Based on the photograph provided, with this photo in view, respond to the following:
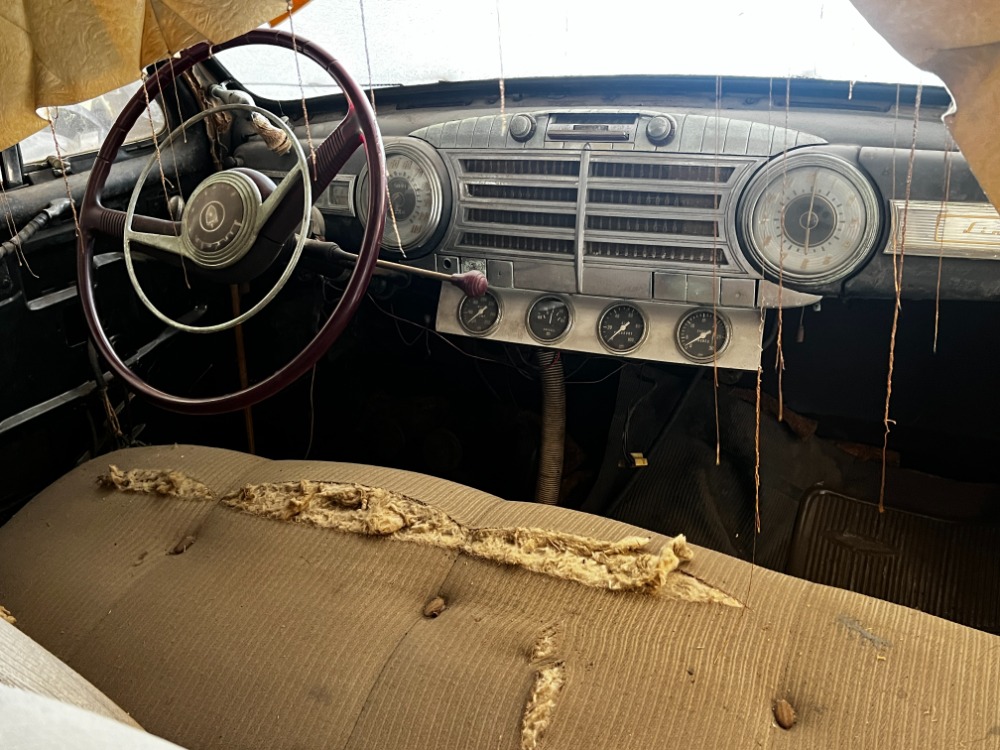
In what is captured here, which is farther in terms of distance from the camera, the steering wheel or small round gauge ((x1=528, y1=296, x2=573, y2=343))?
small round gauge ((x1=528, y1=296, x2=573, y2=343))

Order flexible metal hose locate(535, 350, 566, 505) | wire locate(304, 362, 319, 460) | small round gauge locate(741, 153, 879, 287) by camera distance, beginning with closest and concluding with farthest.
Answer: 1. small round gauge locate(741, 153, 879, 287)
2. flexible metal hose locate(535, 350, 566, 505)
3. wire locate(304, 362, 319, 460)

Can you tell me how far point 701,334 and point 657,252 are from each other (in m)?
0.18

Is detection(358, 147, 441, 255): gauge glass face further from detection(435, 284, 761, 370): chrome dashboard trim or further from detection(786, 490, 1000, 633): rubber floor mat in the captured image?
detection(786, 490, 1000, 633): rubber floor mat

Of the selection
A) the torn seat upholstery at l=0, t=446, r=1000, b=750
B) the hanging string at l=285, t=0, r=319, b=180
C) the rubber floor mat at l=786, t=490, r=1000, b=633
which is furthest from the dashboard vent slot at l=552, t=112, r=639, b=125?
the rubber floor mat at l=786, t=490, r=1000, b=633

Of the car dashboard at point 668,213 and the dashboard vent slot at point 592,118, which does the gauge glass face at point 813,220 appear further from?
the dashboard vent slot at point 592,118

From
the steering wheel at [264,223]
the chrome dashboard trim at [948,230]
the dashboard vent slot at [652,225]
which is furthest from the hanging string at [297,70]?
the chrome dashboard trim at [948,230]

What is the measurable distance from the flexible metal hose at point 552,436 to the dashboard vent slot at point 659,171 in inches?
19.0

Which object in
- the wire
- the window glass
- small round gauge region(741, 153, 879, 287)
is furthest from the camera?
the wire

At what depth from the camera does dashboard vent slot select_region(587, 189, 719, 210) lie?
57.6 inches

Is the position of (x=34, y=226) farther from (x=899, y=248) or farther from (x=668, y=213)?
(x=899, y=248)

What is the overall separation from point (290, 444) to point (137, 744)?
5.92 feet

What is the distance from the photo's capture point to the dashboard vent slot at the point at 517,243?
1.61 meters

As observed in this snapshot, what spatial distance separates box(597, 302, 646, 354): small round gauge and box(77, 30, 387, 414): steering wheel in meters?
0.55

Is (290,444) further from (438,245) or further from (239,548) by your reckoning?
(239,548)
